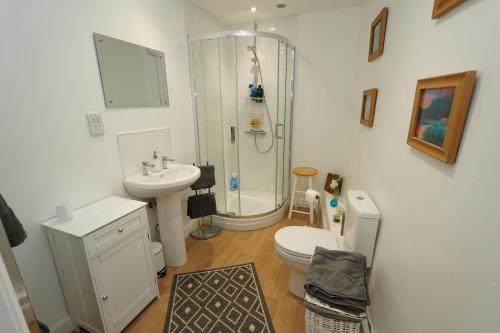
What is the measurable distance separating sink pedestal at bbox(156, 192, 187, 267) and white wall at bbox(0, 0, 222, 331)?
0.37 metres

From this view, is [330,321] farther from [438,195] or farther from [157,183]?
[157,183]

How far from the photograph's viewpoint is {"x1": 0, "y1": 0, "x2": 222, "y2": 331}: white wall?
111 cm

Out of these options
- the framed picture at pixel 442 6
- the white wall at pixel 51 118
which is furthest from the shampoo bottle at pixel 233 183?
the framed picture at pixel 442 6

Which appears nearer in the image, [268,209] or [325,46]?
[325,46]

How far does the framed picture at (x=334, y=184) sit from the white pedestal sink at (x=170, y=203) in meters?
1.67

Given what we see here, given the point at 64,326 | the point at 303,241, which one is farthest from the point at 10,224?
the point at 303,241

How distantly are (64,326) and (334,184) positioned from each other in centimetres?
266

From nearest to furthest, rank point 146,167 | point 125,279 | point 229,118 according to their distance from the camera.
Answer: point 125,279, point 146,167, point 229,118

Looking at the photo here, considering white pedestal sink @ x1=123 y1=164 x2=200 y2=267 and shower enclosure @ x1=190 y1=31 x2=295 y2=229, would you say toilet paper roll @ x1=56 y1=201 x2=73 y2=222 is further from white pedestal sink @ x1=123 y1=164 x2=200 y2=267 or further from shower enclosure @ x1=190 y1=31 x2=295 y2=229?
shower enclosure @ x1=190 y1=31 x2=295 y2=229

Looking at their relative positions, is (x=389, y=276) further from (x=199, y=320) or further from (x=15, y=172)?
(x=15, y=172)

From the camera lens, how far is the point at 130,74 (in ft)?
5.57

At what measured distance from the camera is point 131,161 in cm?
177

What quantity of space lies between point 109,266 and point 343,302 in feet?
4.32

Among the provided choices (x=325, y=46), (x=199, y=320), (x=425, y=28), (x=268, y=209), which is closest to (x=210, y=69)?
(x=325, y=46)
